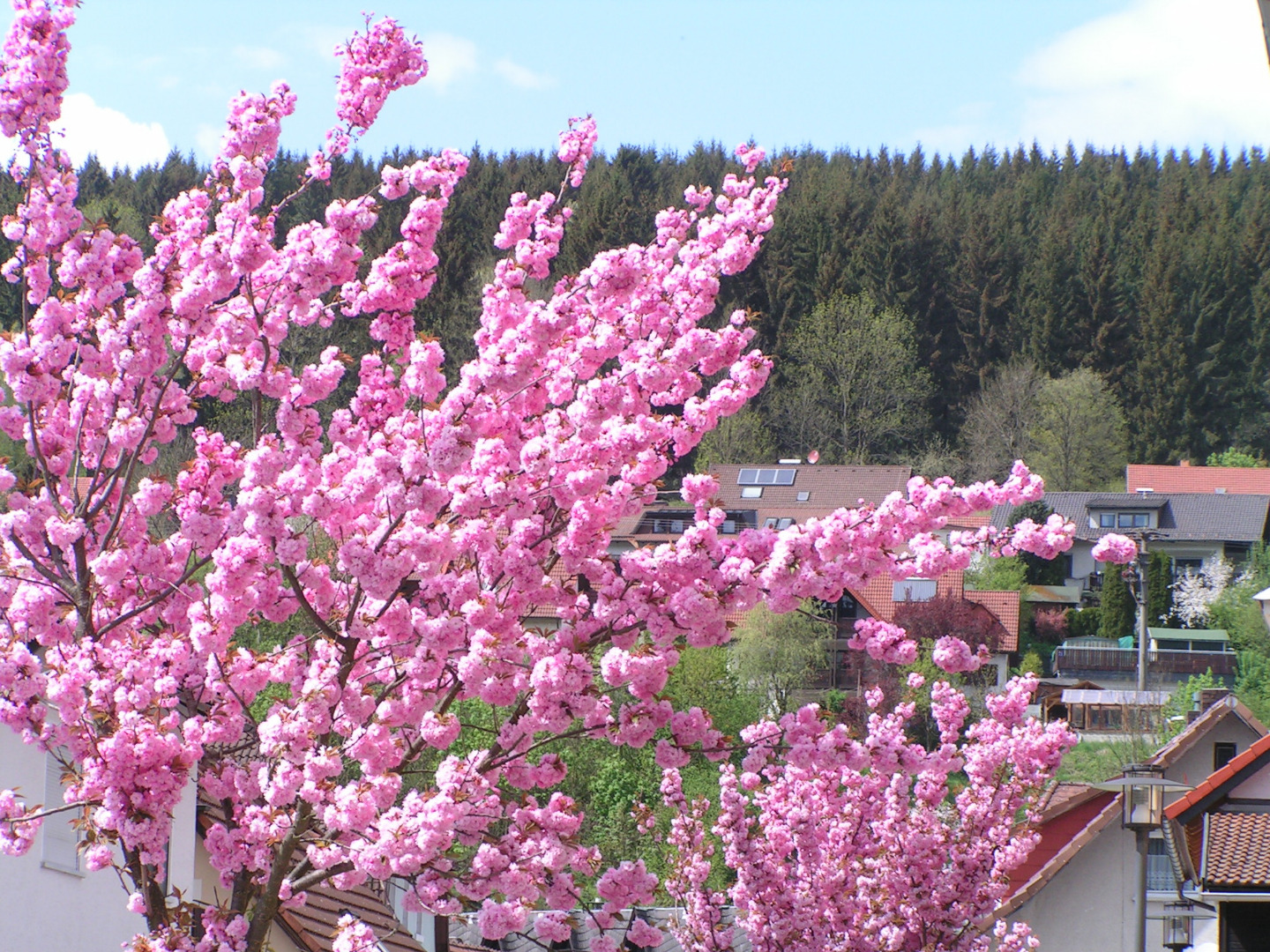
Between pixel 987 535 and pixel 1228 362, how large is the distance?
268 ft

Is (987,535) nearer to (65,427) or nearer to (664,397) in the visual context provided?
(664,397)

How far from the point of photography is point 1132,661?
4694 centimetres

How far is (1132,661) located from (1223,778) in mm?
31773

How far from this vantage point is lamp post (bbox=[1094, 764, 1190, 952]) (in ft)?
46.6

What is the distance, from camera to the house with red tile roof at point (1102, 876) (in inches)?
829

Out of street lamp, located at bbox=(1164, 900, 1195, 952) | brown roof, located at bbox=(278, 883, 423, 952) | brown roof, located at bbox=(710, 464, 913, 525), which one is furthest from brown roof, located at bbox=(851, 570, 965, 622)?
brown roof, located at bbox=(278, 883, 423, 952)

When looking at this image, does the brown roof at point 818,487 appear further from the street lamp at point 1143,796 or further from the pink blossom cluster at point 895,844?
the pink blossom cluster at point 895,844

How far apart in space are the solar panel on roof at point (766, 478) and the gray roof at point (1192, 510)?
8.37 meters

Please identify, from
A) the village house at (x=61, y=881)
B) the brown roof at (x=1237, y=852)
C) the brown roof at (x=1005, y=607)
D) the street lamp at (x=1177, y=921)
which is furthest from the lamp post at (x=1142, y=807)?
the brown roof at (x=1005, y=607)

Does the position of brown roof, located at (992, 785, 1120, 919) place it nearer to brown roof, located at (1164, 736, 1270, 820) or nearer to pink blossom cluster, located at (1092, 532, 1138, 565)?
brown roof, located at (1164, 736, 1270, 820)

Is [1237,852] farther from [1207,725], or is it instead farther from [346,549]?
[346,549]

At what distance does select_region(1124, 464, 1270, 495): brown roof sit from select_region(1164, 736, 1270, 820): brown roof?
5574 centimetres

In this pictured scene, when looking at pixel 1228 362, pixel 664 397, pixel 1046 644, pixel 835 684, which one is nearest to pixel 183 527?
pixel 664 397

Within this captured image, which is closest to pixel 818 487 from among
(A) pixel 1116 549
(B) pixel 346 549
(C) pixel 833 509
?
(C) pixel 833 509
